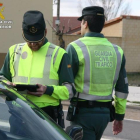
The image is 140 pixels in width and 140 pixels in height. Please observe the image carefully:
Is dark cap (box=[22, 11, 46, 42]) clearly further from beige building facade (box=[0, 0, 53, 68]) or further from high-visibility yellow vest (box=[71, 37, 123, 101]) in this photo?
beige building facade (box=[0, 0, 53, 68])

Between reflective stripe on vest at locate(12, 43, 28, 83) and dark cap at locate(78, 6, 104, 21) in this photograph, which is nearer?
reflective stripe on vest at locate(12, 43, 28, 83)

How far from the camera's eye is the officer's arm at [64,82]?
3.12 metres

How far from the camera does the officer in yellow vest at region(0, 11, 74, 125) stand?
10.3 ft

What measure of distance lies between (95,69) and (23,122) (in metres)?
1.15

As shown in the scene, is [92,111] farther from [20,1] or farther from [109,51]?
[20,1]

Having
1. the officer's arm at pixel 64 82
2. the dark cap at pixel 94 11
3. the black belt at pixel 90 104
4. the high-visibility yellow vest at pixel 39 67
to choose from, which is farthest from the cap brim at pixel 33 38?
the black belt at pixel 90 104

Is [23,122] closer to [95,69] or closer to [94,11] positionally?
[95,69]

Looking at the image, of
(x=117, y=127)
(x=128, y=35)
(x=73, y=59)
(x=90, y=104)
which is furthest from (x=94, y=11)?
(x=128, y=35)

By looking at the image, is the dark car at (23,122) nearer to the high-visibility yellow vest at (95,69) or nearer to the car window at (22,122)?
the car window at (22,122)

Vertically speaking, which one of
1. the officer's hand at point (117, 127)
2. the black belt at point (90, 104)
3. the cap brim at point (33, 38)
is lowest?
the officer's hand at point (117, 127)

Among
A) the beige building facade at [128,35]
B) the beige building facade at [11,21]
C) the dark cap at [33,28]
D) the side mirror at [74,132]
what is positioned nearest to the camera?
the side mirror at [74,132]

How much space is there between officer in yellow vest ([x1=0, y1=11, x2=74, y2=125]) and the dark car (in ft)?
1.45

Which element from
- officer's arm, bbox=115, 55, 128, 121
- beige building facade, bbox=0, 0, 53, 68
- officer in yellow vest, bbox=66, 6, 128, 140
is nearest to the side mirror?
officer in yellow vest, bbox=66, 6, 128, 140

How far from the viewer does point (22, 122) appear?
2.41 m
